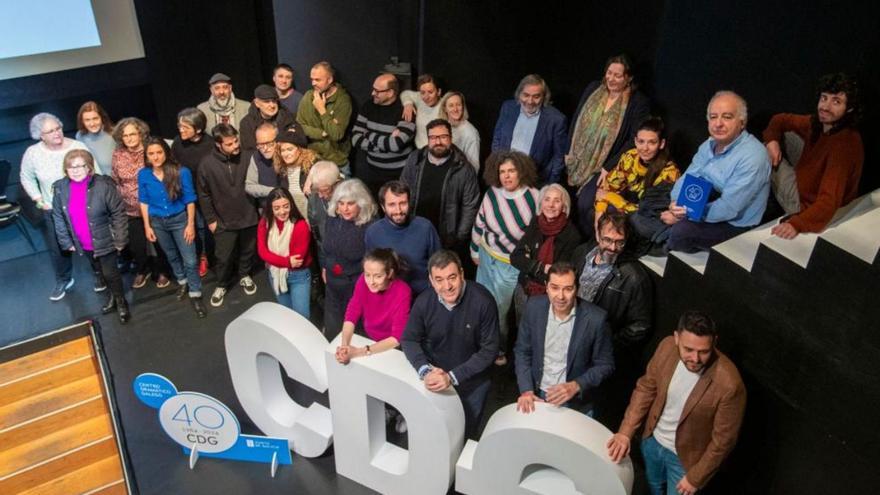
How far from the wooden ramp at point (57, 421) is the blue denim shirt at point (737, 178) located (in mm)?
3550

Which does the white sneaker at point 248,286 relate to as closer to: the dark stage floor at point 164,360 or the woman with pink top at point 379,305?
the dark stage floor at point 164,360

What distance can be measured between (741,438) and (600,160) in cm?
182

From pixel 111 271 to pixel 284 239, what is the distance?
144cm

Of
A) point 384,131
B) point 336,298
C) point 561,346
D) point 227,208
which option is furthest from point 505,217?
point 227,208

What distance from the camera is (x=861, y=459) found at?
284 centimetres

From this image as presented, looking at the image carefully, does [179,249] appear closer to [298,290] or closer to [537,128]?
[298,290]

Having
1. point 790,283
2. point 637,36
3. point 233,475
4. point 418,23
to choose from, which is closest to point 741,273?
point 790,283

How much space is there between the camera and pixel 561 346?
3.27 meters

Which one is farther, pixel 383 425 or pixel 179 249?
pixel 179 249

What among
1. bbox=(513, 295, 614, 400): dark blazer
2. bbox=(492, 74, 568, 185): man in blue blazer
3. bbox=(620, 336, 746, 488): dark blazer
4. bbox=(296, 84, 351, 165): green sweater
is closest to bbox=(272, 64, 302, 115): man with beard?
bbox=(296, 84, 351, 165): green sweater

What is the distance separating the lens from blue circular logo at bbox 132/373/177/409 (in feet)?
12.4

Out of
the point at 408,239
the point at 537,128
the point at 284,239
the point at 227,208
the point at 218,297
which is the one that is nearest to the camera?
the point at 408,239

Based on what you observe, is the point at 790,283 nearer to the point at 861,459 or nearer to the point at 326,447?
the point at 861,459

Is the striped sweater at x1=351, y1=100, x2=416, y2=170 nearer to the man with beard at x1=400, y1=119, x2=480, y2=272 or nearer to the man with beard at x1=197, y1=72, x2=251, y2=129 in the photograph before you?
the man with beard at x1=400, y1=119, x2=480, y2=272
